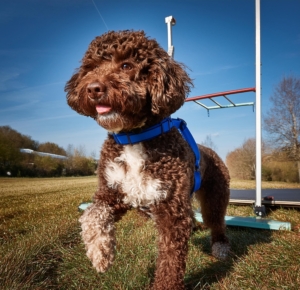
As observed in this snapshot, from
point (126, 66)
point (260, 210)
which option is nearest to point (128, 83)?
point (126, 66)

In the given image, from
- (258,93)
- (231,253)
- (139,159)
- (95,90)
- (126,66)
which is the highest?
(258,93)

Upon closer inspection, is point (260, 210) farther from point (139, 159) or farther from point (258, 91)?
point (139, 159)

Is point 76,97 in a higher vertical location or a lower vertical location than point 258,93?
lower

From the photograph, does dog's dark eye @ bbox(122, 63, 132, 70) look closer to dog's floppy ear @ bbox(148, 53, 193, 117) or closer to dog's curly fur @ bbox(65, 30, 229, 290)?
dog's curly fur @ bbox(65, 30, 229, 290)

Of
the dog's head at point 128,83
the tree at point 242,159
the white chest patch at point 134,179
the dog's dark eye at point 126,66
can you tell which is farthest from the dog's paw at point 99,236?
the tree at point 242,159

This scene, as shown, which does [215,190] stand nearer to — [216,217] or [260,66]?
[216,217]

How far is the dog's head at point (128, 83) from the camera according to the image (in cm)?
234

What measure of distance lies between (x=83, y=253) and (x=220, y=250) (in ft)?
5.83

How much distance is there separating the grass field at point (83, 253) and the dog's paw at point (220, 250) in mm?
85

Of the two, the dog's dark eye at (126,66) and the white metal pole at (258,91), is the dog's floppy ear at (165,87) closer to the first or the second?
the dog's dark eye at (126,66)

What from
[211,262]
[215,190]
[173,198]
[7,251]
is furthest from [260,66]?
[7,251]

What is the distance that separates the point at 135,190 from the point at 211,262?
1.79 m

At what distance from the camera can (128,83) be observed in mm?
2426

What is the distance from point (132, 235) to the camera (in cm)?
411
